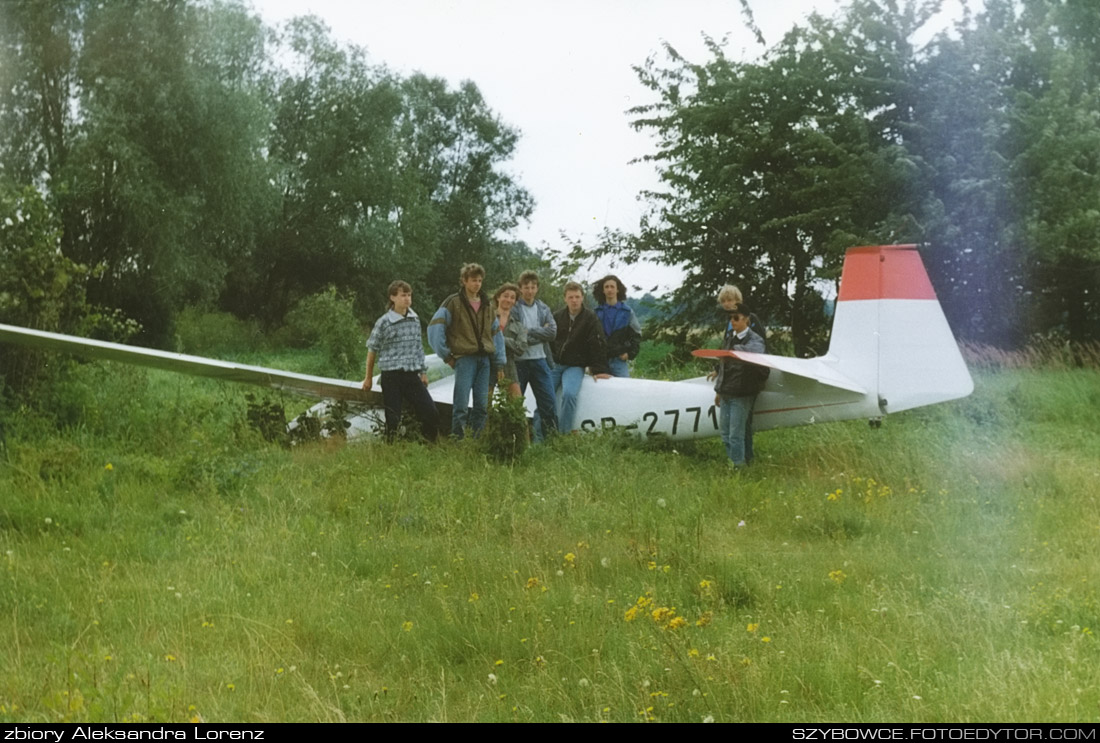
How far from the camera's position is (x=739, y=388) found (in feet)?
26.8

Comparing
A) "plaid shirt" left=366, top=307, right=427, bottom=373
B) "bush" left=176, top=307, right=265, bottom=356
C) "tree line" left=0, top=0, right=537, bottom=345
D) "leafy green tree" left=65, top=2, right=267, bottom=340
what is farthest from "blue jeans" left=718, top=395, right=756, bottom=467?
"leafy green tree" left=65, top=2, right=267, bottom=340

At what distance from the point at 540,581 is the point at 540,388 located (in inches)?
173

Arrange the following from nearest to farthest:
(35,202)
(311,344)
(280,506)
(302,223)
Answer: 1. (280,506)
2. (35,202)
3. (311,344)
4. (302,223)

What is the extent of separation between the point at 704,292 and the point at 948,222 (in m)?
3.42

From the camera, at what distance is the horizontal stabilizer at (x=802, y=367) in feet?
25.9

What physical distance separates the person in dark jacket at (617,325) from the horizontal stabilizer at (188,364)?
2.14 meters

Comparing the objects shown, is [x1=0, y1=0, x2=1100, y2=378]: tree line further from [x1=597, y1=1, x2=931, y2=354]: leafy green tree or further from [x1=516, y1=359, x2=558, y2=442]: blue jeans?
[x1=516, y1=359, x2=558, y2=442]: blue jeans

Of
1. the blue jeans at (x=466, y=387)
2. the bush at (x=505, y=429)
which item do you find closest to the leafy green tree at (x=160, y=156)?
the blue jeans at (x=466, y=387)

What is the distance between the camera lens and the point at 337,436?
29.2ft

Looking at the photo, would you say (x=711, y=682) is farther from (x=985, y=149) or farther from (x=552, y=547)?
(x=985, y=149)

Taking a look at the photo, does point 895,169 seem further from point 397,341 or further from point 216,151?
point 216,151

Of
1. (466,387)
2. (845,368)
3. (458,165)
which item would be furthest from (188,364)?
(458,165)

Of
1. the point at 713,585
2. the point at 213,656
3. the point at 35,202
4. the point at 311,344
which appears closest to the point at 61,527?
the point at 213,656

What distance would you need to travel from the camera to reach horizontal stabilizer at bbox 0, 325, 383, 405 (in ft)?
27.8
